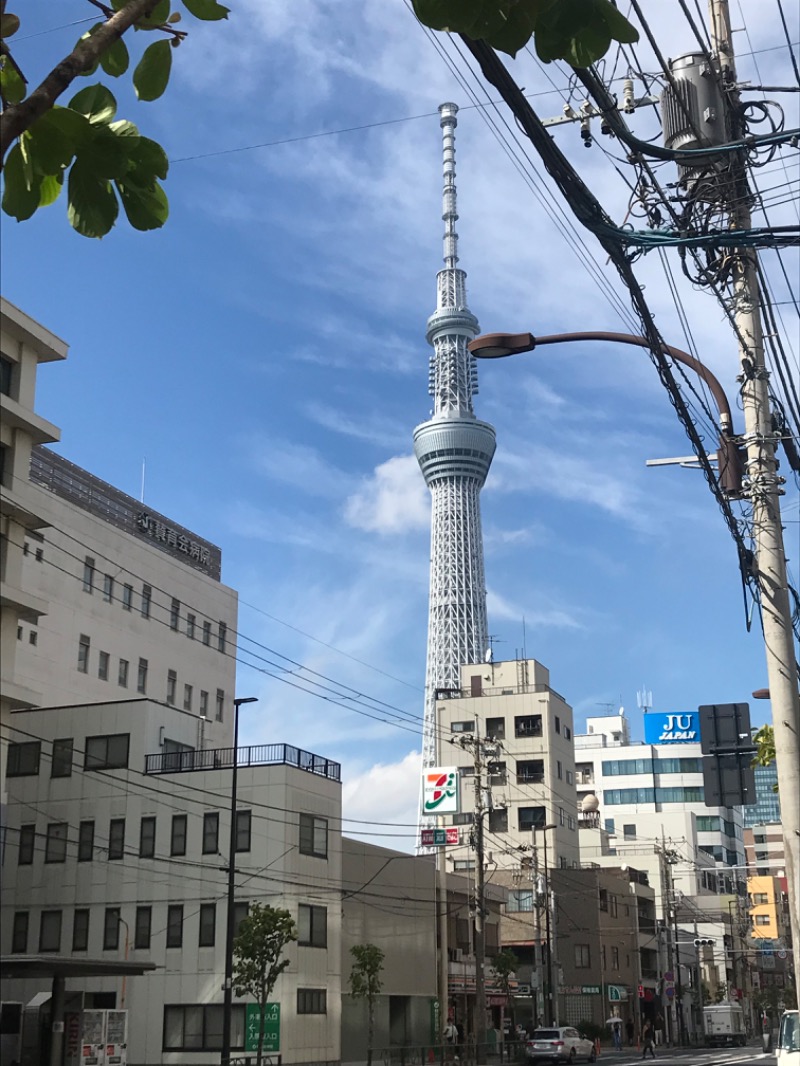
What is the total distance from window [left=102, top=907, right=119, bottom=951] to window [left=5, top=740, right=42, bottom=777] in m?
6.74

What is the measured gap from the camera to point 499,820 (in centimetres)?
9519

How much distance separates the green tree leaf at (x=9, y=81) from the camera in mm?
4340

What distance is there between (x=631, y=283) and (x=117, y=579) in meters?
55.2

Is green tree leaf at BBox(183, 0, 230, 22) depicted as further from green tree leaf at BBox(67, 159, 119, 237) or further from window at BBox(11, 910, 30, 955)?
window at BBox(11, 910, 30, 955)

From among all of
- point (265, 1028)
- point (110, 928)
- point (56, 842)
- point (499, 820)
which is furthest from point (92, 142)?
point (499, 820)

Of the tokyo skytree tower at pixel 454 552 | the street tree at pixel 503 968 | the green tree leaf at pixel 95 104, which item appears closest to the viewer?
the green tree leaf at pixel 95 104

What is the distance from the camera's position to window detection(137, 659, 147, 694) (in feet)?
226

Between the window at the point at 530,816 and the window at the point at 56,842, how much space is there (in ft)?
158

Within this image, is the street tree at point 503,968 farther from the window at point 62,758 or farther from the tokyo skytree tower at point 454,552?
the tokyo skytree tower at point 454,552

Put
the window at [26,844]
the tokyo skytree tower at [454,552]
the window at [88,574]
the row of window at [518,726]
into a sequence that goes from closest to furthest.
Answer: the window at [26,844] → the window at [88,574] → the row of window at [518,726] → the tokyo skytree tower at [454,552]

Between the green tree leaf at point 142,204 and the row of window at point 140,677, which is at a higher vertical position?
the row of window at point 140,677

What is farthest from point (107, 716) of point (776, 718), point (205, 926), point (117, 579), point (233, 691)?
point (776, 718)

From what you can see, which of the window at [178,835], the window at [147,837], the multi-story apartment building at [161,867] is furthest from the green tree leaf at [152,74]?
the window at [147,837]

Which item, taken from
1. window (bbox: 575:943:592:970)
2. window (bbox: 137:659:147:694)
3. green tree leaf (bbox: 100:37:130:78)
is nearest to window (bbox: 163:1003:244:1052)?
window (bbox: 137:659:147:694)
